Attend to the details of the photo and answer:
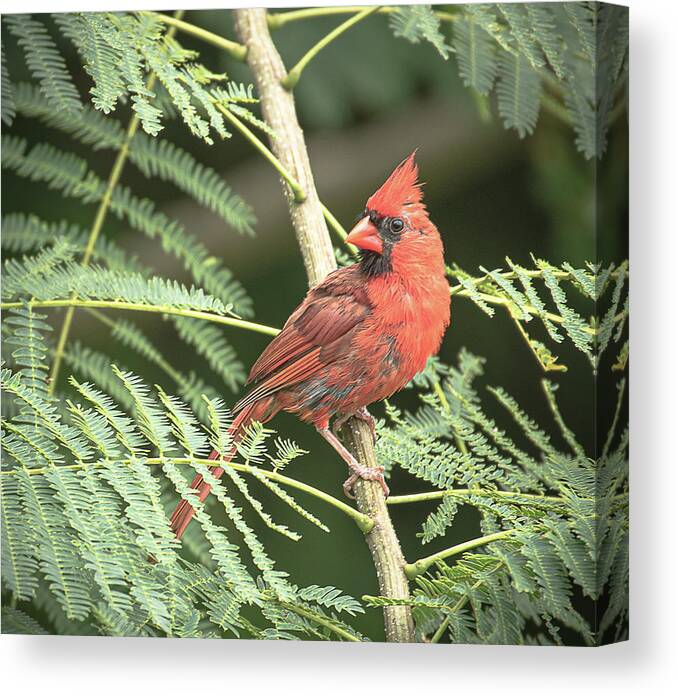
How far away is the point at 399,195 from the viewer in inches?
158

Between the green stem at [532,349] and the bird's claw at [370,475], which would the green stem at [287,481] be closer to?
the bird's claw at [370,475]

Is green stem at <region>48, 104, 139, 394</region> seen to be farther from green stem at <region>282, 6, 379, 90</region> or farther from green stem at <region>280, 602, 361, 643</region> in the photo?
green stem at <region>280, 602, 361, 643</region>

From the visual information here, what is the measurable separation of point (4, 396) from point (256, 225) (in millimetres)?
998

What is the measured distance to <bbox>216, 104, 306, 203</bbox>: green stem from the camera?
4156 millimetres

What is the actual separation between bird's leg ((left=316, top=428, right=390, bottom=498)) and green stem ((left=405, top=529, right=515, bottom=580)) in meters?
0.23

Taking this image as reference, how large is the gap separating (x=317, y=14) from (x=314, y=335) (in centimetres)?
98

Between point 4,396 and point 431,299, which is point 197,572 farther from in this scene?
point 431,299

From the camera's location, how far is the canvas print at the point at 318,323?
3.93m

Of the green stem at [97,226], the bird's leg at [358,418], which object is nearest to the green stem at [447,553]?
the bird's leg at [358,418]

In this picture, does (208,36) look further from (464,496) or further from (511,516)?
(511,516)

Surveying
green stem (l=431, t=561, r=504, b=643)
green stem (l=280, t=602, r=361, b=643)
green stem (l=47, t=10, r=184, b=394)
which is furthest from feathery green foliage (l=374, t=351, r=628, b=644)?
green stem (l=47, t=10, r=184, b=394)

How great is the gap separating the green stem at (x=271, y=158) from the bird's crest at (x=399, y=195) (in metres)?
0.25

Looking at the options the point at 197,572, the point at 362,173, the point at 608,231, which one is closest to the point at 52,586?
the point at 197,572

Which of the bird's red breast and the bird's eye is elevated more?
the bird's eye
